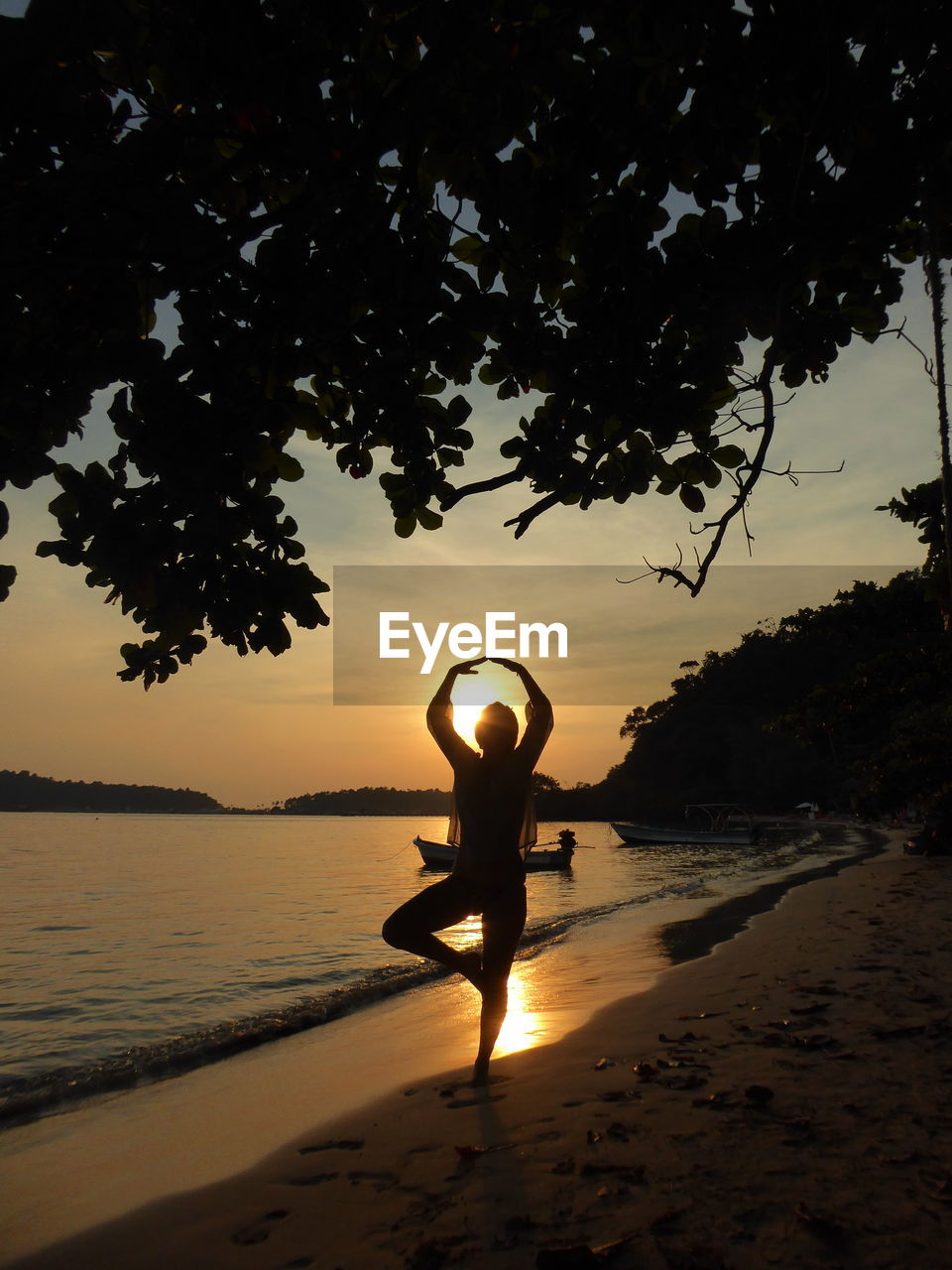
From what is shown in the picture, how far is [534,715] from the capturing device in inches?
207

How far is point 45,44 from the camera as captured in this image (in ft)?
9.05

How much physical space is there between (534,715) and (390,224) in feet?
9.42

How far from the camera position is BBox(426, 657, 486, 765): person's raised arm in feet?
16.5

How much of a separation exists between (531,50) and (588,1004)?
8.48 metres

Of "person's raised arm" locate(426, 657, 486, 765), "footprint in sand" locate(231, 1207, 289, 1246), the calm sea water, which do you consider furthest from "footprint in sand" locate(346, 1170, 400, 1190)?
the calm sea water

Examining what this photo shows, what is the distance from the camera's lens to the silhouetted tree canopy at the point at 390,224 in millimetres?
3217

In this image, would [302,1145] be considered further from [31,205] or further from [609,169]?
[609,169]

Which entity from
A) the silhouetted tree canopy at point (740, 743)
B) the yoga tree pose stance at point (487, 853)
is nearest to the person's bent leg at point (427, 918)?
the yoga tree pose stance at point (487, 853)

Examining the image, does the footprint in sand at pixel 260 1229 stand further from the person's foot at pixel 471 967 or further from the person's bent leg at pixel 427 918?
the person's foot at pixel 471 967

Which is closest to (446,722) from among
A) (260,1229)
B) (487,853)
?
(487,853)

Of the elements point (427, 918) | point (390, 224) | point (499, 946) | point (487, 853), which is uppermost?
point (390, 224)

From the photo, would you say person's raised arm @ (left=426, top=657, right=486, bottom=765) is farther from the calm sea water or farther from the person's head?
the calm sea water

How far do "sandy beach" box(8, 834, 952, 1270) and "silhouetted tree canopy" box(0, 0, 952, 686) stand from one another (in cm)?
255

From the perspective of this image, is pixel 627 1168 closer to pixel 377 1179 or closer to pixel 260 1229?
pixel 377 1179
